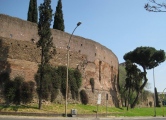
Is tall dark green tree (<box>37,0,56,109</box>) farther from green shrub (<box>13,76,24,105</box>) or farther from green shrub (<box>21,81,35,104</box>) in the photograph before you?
green shrub (<box>13,76,24,105</box>)

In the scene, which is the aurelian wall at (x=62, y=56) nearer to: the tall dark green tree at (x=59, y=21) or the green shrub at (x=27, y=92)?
the green shrub at (x=27, y=92)

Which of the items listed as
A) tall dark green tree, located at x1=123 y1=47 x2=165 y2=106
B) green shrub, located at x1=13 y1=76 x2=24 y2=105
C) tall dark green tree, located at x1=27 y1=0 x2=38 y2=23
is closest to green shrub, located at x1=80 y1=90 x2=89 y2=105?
green shrub, located at x1=13 y1=76 x2=24 y2=105

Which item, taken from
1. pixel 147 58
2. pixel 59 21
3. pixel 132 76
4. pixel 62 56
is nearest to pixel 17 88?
pixel 62 56

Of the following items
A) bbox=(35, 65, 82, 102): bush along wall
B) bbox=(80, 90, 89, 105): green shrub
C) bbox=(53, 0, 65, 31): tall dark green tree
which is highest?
bbox=(53, 0, 65, 31): tall dark green tree

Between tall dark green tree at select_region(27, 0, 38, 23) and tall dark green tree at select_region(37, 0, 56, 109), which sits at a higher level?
tall dark green tree at select_region(27, 0, 38, 23)

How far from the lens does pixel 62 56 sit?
85.4ft

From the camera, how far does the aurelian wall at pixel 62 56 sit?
21.9 metres

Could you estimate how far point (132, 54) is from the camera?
4141 centimetres

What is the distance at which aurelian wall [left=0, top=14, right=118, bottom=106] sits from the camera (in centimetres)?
2192

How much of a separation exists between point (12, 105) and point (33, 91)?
8.86 feet

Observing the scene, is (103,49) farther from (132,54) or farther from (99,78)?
(132,54)

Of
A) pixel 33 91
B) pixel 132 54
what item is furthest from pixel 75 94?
pixel 132 54

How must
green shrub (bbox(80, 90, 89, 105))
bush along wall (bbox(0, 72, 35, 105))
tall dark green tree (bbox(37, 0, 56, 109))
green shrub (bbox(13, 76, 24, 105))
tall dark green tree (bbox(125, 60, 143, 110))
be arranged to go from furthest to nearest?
tall dark green tree (bbox(125, 60, 143, 110))
green shrub (bbox(80, 90, 89, 105))
tall dark green tree (bbox(37, 0, 56, 109))
green shrub (bbox(13, 76, 24, 105))
bush along wall (bbox(0, 72, 35, 105))

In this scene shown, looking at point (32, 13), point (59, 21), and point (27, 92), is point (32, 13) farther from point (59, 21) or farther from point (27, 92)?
point (27, 92)
